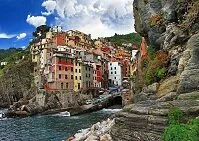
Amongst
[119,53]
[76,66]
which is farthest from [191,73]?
[119,53]

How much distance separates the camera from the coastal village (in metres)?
104

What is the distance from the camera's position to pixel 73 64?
109m

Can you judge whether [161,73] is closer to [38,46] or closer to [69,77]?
[69,77]

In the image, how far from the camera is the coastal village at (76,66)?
104 metres

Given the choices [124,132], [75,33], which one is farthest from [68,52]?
[124,132]

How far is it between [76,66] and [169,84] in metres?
88.8

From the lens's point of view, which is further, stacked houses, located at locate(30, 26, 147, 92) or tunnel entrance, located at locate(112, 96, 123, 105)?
stacked houses, located at locate(30, 26, 147, 92)

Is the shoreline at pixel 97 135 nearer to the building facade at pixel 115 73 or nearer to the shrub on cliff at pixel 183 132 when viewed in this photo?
the shrub on cliff at pixel 183 132

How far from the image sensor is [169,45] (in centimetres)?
2838

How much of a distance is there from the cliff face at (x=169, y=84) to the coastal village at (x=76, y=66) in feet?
182

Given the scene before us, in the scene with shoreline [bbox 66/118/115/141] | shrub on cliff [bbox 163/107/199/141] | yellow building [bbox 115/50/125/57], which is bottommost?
shoreline [bbox 66/118/115/141]

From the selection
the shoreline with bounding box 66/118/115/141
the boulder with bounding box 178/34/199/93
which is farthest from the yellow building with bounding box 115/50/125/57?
the boulder with bounding box 178/34/199/93

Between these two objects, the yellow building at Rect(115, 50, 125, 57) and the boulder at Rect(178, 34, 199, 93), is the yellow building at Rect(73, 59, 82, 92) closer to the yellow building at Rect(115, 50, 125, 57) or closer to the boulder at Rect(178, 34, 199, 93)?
the yellow building at Rect(115, 50, 125, 57)

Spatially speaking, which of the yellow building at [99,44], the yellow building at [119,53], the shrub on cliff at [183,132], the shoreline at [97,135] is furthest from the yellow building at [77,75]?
the shrub on cliff at [183,132]
